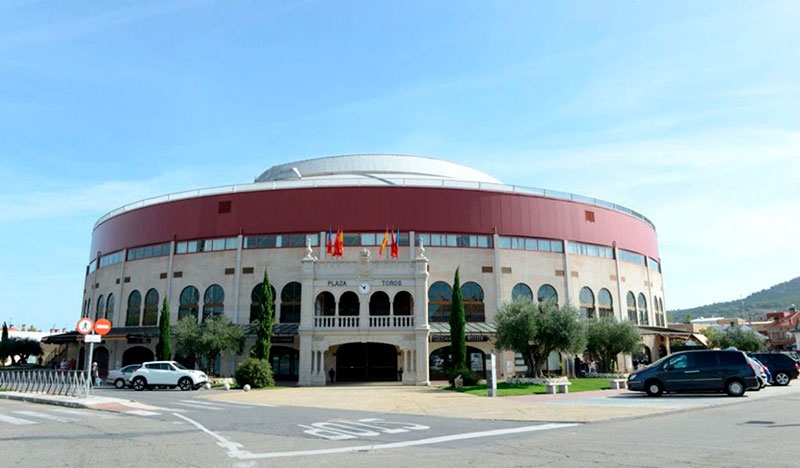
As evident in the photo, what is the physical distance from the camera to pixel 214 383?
127 ft

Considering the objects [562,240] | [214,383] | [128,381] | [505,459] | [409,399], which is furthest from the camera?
[562,240]

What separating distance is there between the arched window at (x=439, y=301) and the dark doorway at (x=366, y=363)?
14.2 feet

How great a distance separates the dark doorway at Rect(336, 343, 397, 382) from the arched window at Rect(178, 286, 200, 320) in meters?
13.9

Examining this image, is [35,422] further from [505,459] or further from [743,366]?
[743,366]

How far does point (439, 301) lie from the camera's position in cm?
4562

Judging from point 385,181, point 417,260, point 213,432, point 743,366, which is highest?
point 385,181

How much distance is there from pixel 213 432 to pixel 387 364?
29330 millimetres

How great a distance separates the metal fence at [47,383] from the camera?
26.3 metres

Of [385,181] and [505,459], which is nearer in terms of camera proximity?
[505,459]

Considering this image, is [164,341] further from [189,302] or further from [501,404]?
[501,404]

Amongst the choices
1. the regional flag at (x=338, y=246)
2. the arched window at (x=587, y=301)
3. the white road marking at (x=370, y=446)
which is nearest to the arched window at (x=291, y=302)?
the regional flag at (x=338, y=246)

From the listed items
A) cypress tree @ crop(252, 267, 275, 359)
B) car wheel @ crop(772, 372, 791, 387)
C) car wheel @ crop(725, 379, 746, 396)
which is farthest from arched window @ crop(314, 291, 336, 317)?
car wheel @ crop(772, 372, 791, 387)

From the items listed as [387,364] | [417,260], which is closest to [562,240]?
[417,260]

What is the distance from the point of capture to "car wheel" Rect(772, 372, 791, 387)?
30.7 metres
